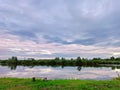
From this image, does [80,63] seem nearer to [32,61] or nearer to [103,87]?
[32,61]

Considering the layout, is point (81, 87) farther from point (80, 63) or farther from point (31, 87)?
point (80, 63)

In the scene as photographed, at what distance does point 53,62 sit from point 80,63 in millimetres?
15997

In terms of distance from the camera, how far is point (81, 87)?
1756cm

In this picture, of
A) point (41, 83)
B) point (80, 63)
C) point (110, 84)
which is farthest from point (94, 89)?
point (80, 63)

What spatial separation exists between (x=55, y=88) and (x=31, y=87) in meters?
2.11

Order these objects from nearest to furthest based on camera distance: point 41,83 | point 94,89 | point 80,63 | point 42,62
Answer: point 94,89
point 41,83
point 80,63
point 42,62

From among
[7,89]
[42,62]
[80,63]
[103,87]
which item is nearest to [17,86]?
[7,89]

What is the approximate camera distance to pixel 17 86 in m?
18.0

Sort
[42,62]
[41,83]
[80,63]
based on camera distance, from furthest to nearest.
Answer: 1. [42,62]
2. [80,63]
3. [41,83]

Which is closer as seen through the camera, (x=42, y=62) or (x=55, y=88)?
(x=55, y=88)

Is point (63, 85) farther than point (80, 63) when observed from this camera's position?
No

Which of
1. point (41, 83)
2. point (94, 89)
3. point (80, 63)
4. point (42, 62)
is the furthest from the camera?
point (42, 62)

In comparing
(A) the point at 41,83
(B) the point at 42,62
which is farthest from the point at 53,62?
(A) the point at 41,83

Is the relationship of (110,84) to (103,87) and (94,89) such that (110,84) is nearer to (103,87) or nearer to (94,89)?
(103,87)
